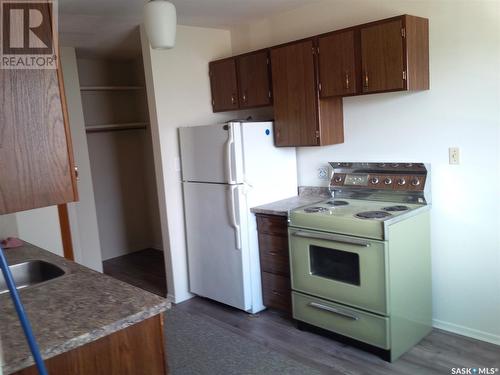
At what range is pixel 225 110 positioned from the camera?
12.8ft

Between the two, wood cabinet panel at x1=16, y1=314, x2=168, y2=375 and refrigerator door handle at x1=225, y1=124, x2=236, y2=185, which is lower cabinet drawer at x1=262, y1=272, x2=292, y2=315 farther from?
wood cabinet panel at x1=16, y1=314, x2=168, y2=375

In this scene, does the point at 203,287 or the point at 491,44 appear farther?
the point at 203,287

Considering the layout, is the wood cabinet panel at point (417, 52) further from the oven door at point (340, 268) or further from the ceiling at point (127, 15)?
the oven door at point (340, 268)

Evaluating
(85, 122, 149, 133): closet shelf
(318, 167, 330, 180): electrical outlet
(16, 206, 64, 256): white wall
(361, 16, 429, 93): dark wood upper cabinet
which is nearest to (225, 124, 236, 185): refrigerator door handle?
(318, 167, 330, 180): electrical outlet

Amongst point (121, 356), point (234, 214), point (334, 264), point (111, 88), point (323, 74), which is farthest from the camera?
point (111, 88)

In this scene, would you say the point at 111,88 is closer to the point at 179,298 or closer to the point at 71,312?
the point at 179,298

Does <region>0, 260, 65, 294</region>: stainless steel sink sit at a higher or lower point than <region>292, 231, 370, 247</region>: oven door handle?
higher

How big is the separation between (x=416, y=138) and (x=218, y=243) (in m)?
1.69

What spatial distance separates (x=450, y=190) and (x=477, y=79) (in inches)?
27.8

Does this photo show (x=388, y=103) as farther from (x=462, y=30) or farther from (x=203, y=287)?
(x=203, y=287)

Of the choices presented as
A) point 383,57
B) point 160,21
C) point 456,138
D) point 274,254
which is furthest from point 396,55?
point 274,254

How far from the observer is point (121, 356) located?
146 centimetres

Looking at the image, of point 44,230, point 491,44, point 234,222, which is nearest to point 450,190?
point 491,44

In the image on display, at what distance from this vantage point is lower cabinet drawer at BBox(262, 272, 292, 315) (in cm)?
328
